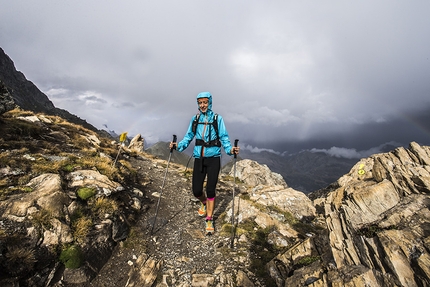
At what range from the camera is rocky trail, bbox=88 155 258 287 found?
6.04 metres

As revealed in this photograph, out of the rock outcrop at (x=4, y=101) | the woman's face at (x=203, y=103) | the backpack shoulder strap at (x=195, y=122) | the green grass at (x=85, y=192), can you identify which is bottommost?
the green grass at (x=85, y=192)

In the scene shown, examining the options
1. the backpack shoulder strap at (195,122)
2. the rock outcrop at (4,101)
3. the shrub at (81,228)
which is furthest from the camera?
the rock outcrop at (4,101)

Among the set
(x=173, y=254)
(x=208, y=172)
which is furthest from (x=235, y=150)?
(x=173, y=254)

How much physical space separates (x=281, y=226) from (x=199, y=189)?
4.52 meters

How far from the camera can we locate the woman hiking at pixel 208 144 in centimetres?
856

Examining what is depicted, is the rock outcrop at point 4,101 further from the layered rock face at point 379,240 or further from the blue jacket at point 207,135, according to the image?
the layered rock face at point 379,240

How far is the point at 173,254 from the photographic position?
7.24 m

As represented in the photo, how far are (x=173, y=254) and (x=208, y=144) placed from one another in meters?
4.25

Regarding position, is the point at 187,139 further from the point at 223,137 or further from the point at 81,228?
the point at 81,228

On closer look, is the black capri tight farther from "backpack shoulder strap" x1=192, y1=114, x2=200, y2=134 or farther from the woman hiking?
"backpack shoulder strap" x1=192, y1=114, x2=200, y2=134

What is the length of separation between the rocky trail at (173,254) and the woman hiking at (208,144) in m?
1.03

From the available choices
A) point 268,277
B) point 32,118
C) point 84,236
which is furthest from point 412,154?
point 32,118

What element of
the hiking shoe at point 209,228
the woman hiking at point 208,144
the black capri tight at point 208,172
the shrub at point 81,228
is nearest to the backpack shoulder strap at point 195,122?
the woman hiking at point 208,144

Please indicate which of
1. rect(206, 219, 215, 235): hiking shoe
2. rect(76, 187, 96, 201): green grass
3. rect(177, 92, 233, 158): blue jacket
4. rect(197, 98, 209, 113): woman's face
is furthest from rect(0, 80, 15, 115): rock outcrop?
rect(206, 219, 215, 235): hiking shoe
